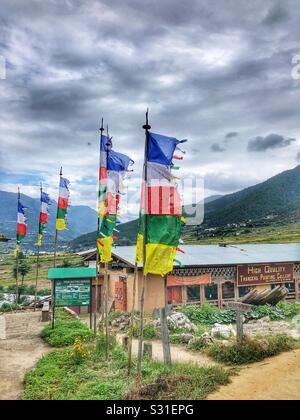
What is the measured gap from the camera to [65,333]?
57.5ft

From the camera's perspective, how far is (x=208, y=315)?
22406 mm

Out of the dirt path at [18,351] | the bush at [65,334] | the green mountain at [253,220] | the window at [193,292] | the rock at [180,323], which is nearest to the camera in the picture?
the dirt path at [18,351]

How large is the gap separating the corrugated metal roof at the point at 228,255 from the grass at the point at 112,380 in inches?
486

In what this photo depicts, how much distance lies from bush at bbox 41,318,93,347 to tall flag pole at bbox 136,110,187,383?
27.6ft

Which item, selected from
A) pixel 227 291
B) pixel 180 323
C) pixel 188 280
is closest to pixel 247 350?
pixel 180 323

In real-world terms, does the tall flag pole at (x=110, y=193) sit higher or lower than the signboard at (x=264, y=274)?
higher

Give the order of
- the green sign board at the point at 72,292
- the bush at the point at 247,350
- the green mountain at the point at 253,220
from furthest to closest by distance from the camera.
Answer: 1. the green mountain at the point at 253,220
2. the green sign board at the point at 72,292
3. the bush at the point at 247,350

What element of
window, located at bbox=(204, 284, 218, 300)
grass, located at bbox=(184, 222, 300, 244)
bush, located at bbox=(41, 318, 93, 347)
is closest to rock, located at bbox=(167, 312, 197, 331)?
bush, located at bbox=(41, 318, 93, 347)

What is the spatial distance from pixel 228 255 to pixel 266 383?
21194 mm

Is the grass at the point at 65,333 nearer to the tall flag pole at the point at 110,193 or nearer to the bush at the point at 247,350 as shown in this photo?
the tall flag pole at the point at 110,193

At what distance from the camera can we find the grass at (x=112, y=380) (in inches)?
369

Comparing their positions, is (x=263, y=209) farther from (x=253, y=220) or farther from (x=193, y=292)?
(x=193, y=292)

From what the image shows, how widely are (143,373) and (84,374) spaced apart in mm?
1985

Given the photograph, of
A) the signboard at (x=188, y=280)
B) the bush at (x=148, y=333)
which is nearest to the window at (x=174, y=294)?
the signboard at (x=188, y=280)
